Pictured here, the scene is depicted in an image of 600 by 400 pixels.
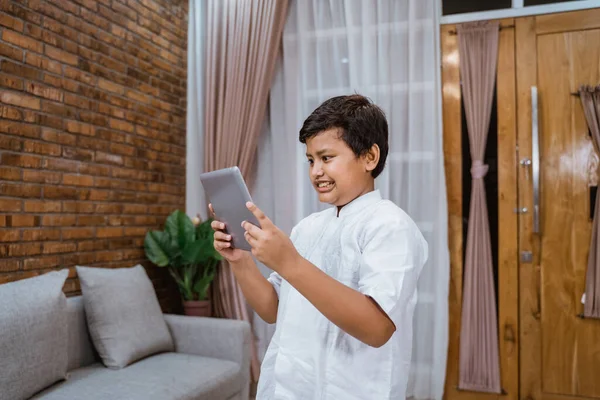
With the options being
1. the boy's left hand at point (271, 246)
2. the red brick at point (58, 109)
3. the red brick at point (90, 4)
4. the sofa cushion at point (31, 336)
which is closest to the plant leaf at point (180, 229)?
the red brick at point (58, 109)

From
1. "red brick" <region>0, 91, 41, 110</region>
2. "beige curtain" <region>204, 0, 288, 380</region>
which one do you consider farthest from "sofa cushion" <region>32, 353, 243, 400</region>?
"red brick" <region>0, 91, 41, 110</region>

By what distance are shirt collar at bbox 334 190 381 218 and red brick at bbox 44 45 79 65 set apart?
6.32 ft

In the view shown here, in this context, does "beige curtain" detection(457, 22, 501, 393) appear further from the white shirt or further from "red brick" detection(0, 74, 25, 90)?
"red brick" detection(0, 74, 25, 90)

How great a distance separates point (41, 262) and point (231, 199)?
1.73 metres

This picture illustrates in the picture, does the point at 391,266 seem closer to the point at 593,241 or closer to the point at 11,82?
the point at 11,82

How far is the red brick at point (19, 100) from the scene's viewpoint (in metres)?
2.17

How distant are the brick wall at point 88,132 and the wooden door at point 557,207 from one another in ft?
7.33

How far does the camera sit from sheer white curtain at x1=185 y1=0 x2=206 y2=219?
3.58 m

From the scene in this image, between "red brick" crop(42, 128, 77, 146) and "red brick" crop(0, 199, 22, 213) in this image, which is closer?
"red brick" crop(0, 199, 22, 213)

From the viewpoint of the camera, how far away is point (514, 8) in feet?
10.1

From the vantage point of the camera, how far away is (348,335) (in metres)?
1.03

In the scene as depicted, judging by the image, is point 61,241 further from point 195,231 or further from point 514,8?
point 514,8

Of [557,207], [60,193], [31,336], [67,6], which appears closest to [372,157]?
[31,336]

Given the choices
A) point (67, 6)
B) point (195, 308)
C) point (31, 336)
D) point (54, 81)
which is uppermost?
point (67, 6)
